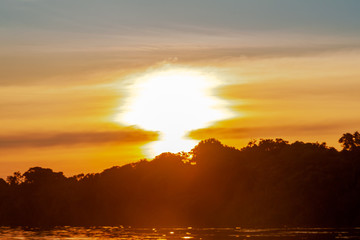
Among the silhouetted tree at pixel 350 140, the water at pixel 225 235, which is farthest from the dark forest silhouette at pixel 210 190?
the water at pixel 225 235

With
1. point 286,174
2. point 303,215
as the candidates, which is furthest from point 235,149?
point 303,215

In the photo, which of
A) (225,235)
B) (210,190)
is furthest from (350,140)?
(225,235)

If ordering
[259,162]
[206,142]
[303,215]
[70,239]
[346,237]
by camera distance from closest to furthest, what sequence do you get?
[346,237]
[70,239]
[303,215]
[259,162]
[206,142]

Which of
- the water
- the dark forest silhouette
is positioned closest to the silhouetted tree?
the dark forest silhouette

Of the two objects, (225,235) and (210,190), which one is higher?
(210,190)

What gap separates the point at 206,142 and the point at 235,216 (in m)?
29.7

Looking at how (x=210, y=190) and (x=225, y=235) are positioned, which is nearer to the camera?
(x=225, y=235)

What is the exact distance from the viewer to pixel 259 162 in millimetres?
158250

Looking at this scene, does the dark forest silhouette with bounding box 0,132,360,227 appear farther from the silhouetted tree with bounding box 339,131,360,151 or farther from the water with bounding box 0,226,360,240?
the water with bounding box 0,226,360,240

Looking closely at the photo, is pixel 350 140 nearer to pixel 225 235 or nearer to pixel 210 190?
pixel 210 190

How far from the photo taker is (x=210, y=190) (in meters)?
154

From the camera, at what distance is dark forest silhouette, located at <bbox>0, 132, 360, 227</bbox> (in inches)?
5344

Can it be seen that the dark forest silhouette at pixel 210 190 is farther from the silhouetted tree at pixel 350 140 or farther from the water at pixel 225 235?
the water at pixel 225 235

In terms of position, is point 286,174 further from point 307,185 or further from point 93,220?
point 93,220
